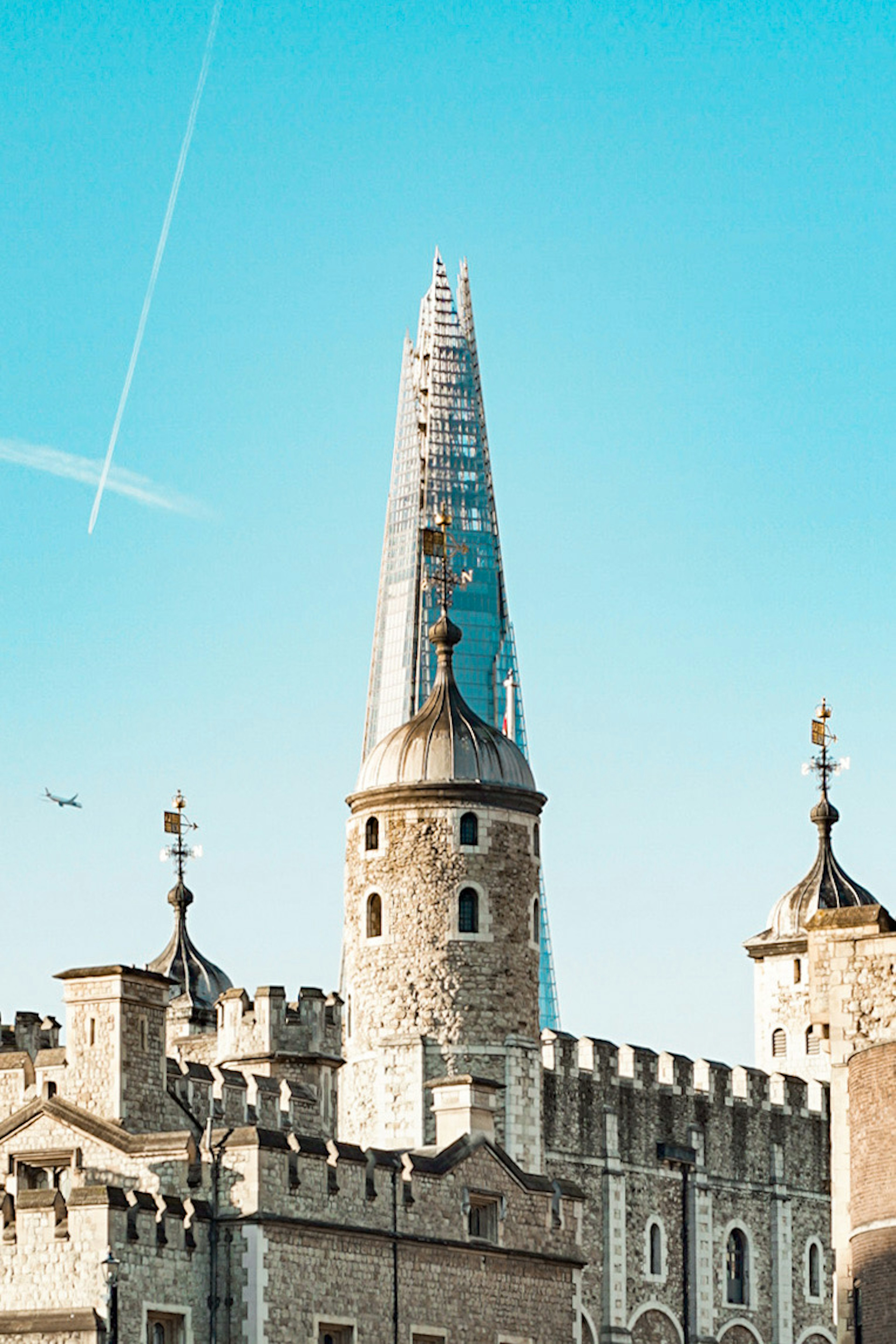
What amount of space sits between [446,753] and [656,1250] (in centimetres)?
1377

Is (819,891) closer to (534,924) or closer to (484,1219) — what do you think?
(534,924)

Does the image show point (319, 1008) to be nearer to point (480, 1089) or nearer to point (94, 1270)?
point (480, 1089)

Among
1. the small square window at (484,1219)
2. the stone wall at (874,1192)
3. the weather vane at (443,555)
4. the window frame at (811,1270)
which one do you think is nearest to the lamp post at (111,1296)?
the small square window at (484,1219)

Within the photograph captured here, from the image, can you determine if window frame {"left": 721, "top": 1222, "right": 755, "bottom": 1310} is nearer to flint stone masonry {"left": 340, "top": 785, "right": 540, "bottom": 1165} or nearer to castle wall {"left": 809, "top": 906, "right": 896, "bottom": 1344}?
flint stone masonry {"left": 340, "top": 785, "right": 540, "bottom": 1165}

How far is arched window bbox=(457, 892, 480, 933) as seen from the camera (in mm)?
77625

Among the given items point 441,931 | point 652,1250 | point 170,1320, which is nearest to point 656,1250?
point 652,1250

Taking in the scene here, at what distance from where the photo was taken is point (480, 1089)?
2655 inches

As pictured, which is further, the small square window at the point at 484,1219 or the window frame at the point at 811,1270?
the window frame at the point at 811,1270

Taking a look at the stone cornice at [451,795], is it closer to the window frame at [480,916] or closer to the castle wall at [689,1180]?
the window frame at [480,916]

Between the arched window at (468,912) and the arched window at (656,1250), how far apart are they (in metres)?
10.7

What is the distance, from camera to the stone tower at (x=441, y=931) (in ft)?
253

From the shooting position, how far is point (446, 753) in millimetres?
78562

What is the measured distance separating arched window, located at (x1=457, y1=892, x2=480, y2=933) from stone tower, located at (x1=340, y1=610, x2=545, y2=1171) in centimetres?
3

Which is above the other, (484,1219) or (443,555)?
(443,555)
